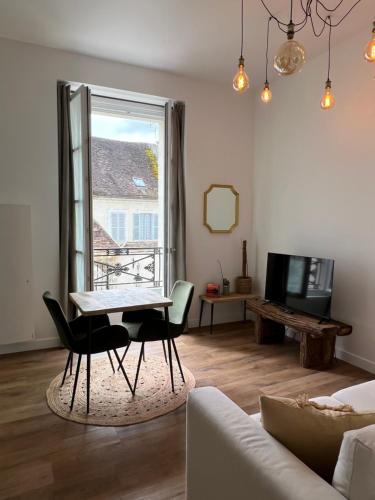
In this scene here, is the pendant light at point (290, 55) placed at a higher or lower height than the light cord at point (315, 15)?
lower

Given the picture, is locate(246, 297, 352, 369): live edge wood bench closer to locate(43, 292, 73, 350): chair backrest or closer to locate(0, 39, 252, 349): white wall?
locate(0, 39, 252, 349): white wall

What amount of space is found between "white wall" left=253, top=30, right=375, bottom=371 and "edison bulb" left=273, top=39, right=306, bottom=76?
1.69 meters

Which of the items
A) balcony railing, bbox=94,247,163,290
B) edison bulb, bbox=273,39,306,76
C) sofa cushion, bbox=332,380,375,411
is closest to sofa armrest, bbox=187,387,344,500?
sofa cushion, bbox=332,380,375,411

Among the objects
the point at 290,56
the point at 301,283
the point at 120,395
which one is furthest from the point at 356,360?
the point at 290,56

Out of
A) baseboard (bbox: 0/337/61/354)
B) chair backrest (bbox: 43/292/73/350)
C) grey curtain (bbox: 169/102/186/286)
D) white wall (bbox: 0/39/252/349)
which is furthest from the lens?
grey curtain (bbox: 169/102/186/286)

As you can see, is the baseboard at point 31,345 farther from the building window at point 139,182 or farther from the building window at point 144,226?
the building window at point 139,182

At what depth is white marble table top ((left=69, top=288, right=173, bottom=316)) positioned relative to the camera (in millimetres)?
2459

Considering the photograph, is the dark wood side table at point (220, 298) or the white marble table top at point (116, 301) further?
the dark wood side table at point (220, 298)

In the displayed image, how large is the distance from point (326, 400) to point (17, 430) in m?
1.97

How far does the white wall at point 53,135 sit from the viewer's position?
3.38 m

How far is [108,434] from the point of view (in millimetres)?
2225

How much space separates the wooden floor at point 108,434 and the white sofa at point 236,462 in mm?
552

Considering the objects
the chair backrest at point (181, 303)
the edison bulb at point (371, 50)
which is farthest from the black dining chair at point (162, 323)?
the edison bulb at point (371, 50)

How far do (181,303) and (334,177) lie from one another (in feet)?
6.65
